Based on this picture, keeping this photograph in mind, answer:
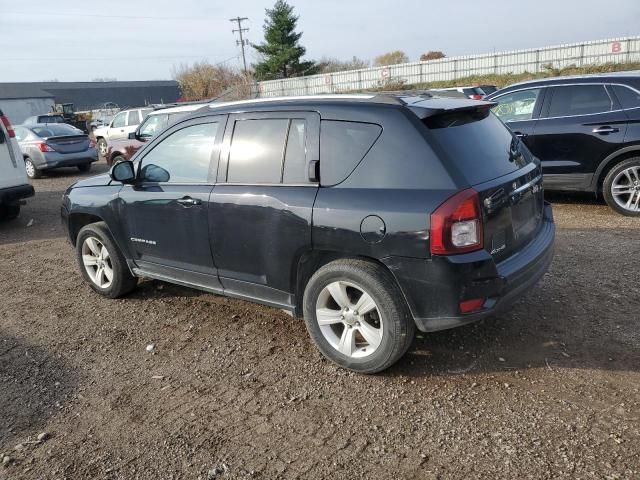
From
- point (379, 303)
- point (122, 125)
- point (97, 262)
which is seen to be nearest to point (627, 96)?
point (379, 303)

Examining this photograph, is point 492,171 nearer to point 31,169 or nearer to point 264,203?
point 264,203

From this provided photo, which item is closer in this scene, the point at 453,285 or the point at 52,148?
the point at 453,285

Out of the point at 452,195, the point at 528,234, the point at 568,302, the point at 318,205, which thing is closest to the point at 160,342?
the point at 318,205

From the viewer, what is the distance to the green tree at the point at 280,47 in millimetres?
52844

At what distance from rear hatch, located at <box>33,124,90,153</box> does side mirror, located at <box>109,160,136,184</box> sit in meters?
11.3

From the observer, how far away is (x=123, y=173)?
4469 mm

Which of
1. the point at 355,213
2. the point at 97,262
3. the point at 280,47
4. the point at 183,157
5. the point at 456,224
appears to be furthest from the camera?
the point at 280,47

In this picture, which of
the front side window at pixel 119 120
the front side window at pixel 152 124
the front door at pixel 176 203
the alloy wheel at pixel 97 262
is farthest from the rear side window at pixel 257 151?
the front side window at pixel 119 120

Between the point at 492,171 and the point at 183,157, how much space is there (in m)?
2.46

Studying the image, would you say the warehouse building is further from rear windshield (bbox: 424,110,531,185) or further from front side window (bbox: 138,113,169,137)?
rear windshield (bbox: 424,110,531,185)

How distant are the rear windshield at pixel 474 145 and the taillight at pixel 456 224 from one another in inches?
6.6

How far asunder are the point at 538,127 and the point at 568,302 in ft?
12.3

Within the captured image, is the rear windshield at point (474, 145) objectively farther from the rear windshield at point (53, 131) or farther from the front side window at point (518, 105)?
the rear windshield at point (53, 131)

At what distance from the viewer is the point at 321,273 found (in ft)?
11.2
